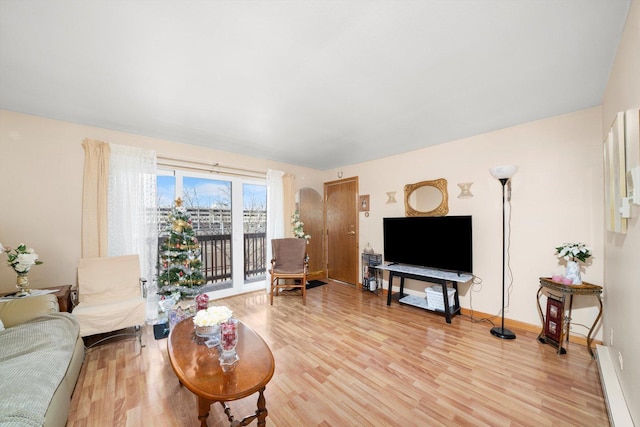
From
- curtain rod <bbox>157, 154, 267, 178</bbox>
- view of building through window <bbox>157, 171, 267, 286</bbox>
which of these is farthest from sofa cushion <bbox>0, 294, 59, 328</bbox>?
curtain rod <bbox>157, 154, 267, 178</bbox>

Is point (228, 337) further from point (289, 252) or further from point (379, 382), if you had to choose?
point (289, 252)

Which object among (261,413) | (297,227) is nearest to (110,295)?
(261,413)

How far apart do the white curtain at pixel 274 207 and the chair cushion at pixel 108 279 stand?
193 centimetres

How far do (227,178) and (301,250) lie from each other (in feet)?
5.88

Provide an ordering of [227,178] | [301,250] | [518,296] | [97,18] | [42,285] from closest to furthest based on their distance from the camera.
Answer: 1. [97,18]
2. [42,285]
3. [518,296]
4. [227,178]
5. [301,250]

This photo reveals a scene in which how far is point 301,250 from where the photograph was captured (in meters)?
4.09

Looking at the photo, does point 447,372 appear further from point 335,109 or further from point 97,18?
point 97,18

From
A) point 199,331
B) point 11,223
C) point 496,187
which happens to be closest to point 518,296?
point 496,187

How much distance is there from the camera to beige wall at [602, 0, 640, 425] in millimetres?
1193

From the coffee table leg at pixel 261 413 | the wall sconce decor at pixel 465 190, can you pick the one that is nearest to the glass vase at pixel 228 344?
the coffee table leg at pixel 261 413

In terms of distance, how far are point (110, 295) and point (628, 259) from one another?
445 centimetres

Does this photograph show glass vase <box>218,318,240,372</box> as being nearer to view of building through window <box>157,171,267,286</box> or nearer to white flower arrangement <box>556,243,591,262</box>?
view of building through window <box>157,171,267,286</box>

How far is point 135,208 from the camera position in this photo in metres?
2.92

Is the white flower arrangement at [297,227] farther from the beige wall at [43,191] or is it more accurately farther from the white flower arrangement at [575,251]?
the white flower arrangement at [575,251]
